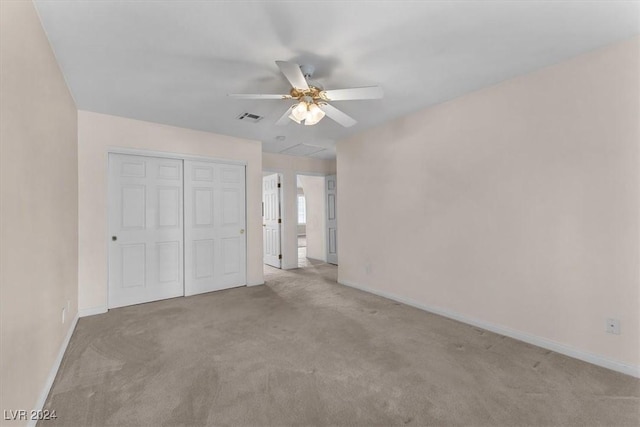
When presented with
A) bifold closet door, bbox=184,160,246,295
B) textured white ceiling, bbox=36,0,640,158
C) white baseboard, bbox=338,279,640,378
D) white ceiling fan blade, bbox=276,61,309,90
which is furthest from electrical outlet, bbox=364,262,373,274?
white ceiling fan blade, bbox=276,61,309,90

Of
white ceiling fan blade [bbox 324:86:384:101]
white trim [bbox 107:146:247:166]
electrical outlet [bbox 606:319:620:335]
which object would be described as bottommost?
electrical outlet [bbox 606:319:620:335]

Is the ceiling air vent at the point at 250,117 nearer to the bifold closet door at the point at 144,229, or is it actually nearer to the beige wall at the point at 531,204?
the bifold closet door at the point at 144,229

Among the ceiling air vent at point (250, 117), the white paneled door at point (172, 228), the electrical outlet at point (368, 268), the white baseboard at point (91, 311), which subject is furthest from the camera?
the electrical outlet at point (368, 268)

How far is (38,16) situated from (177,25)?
2.67 ft

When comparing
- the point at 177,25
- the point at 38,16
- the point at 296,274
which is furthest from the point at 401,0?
the point at 296,274

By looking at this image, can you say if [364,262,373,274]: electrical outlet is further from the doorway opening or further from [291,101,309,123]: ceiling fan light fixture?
[291,101,309,123]: ceiling fan light fixture

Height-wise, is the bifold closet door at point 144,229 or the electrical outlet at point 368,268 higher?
the bifold closet door at point 144,229

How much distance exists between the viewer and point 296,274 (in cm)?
546

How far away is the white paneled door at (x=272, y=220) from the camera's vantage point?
597 centimetres

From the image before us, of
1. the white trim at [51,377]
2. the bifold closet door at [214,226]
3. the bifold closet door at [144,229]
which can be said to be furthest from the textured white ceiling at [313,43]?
the white trim at [51,377]

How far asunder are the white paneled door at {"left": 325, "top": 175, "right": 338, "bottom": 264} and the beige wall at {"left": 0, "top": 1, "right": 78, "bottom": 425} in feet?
15.5

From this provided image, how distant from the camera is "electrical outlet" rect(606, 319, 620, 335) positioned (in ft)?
6.97

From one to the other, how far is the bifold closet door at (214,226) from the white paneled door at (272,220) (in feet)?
4.54

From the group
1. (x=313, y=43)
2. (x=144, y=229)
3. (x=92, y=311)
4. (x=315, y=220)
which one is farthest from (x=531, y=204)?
(x=315, y=220)
